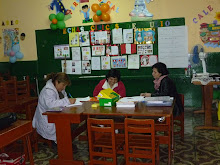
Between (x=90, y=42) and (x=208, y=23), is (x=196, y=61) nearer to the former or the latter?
(x=208, y=23)

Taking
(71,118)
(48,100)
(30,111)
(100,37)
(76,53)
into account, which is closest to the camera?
(71,118)

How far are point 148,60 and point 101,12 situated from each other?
4.90 feet

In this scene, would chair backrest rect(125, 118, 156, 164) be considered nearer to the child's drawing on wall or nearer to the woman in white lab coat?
the woman in white lab coat

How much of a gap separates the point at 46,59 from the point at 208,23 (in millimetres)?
3825

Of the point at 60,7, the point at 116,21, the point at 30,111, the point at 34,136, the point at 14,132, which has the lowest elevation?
the point at 34,136

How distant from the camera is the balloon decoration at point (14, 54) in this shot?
6480 millimetres

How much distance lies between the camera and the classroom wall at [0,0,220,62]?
17.5 feet

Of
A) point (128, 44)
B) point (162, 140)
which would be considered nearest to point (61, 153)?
point (162, 140)

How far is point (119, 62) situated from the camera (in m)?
5.83

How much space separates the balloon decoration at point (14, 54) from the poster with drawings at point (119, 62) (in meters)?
2.41

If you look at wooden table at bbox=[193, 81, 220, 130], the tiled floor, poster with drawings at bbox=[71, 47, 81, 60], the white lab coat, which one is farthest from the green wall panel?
the white lab coat

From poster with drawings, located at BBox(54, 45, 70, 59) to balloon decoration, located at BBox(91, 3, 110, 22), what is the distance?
1.00m

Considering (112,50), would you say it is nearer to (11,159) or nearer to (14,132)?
(11,159)

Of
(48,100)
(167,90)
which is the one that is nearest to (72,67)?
(48,100)
